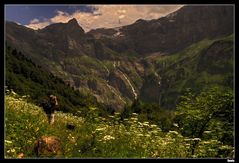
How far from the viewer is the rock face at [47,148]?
410 inches

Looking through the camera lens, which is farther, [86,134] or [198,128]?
[198,128]

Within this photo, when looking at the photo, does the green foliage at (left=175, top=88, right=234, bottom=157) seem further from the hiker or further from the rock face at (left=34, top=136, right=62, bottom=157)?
the rock face at (left=34, top=136, right=62, bottom=157)

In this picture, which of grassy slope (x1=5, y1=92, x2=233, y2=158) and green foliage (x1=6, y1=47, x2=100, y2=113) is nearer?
grassy slope (x1=5, y1=92, x2=233, y2=158)

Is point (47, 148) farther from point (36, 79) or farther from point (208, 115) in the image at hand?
point (36, 79)

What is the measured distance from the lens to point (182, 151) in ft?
36.3

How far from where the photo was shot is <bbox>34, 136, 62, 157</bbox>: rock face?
10422 millimetres

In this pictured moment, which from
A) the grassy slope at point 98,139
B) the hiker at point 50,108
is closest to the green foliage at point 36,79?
the hiker at point 50,108

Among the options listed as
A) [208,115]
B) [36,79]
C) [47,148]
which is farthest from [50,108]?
[36,79]

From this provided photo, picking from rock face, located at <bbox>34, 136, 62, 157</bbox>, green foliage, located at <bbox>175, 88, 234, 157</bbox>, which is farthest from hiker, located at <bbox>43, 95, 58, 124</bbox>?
green foliage, located at <bbox>175, 88, 234, 157</bbox>

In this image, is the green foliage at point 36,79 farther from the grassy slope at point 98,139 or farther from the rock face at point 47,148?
the rock face at point 47,148
